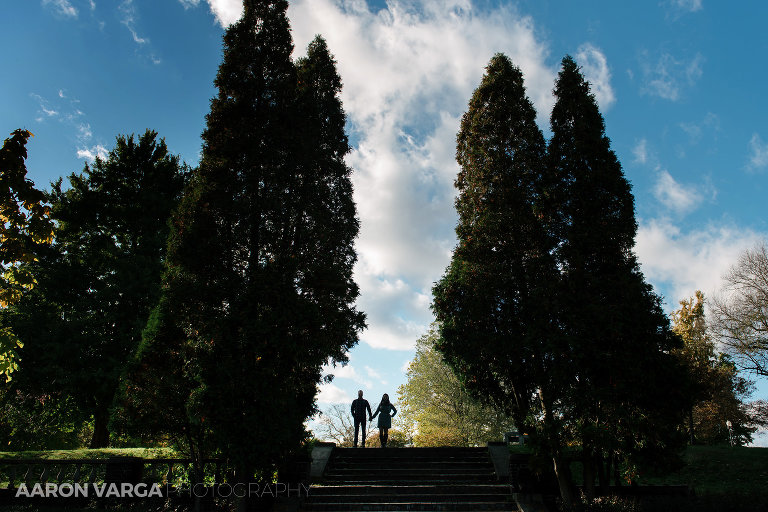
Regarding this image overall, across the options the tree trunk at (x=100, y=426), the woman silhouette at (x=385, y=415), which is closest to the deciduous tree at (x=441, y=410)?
the woman silhouette at (x=385, y=415)

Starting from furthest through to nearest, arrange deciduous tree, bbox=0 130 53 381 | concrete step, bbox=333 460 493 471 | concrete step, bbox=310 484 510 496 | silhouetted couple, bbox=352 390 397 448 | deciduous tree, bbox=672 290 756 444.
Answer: deciduous tree, bbox=672 290 756 444
silhouetted couple, bbox=352 390 397 448
concrete step, bbox=333 460 493 471
concrete step, bbox=310 484 510 496
deciduous tree, bbox=0 130 53 381

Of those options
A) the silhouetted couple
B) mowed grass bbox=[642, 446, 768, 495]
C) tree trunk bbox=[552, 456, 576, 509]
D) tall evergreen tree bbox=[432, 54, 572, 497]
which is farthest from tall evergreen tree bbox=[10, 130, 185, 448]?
mowed grass bbox=[642, 446, 768, 495]

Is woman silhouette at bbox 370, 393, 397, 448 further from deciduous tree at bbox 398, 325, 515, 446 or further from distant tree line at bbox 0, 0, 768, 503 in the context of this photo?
deciduous tree at bbox 398, 325, 515, 446

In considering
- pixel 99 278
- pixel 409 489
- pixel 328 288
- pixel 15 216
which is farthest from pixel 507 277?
pixel 99 278

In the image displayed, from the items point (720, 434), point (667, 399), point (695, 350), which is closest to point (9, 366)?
point (667, 399)

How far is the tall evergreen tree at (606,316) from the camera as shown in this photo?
9492mm

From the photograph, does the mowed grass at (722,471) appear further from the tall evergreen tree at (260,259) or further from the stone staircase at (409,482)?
the tall evergreen tree at (260,259)

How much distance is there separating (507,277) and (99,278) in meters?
16.1

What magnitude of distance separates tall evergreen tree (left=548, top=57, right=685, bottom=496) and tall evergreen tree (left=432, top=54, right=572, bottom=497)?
453 millimetres

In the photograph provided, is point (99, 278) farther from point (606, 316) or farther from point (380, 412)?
point (606, 316)

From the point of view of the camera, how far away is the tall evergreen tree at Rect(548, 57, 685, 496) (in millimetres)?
9492

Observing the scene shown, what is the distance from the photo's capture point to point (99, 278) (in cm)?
1786

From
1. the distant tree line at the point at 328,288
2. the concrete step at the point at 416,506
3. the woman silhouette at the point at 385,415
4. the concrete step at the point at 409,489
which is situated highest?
the distant tree line at the point at 328,288

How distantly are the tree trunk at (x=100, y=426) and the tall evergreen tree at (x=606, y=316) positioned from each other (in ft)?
56.9
